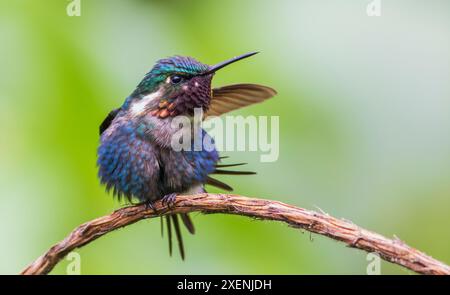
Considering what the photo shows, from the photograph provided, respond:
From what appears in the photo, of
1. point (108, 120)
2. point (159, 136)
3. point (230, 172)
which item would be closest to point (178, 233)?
point (230, 172)

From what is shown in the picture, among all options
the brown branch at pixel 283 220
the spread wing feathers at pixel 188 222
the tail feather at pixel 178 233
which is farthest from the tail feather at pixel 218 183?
the brown branch at pixel 283 220

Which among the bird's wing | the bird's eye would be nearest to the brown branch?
the bird's wing

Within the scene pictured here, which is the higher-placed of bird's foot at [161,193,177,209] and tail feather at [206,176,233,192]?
tail feather at [206,176,233,192]

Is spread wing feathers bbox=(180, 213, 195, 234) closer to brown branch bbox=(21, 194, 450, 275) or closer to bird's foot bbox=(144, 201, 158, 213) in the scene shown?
bird's foot bbox=(144, 201, 158, 213)

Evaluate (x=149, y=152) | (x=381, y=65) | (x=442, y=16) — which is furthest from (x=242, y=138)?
(x=442, y=16)

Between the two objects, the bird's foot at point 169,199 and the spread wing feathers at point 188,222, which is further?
the spread wing feathers at point 188,222

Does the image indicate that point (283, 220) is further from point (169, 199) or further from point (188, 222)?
point (188, 222)

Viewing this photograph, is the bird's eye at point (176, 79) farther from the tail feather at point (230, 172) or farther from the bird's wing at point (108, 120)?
the tail feather at point (230, 172)
